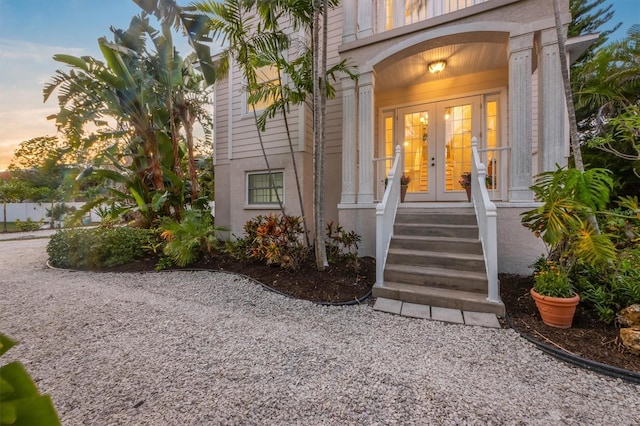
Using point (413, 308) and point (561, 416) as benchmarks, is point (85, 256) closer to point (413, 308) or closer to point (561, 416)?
point (413, 308)

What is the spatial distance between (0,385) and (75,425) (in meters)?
1.92

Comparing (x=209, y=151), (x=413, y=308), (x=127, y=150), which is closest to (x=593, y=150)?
(x=413, y=308)

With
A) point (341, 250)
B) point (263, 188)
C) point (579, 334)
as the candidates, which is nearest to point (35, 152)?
point (263, 188)

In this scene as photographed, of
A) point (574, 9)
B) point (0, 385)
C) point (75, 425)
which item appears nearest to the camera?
point (0, 385)

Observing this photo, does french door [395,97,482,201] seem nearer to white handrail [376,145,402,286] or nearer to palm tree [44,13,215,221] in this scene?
white handrail [376,145,402,286]

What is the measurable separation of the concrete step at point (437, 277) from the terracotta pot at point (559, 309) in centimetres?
65

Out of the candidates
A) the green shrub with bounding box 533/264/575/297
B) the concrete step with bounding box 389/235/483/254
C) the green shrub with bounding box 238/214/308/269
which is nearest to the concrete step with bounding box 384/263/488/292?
the concrete step with bounding box 389/235/483/254

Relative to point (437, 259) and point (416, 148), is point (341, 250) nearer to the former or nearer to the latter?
point (437, 259)

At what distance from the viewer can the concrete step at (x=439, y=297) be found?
10.9ft

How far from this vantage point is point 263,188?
743cm

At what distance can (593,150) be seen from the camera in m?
8.10

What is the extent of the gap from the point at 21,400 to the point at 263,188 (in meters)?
7.07

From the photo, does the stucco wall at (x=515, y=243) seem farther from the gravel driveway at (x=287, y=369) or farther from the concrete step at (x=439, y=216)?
the gravel driveway at (x=287, y=369)

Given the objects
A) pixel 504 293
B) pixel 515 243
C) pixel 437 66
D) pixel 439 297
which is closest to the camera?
pixel 439 297
